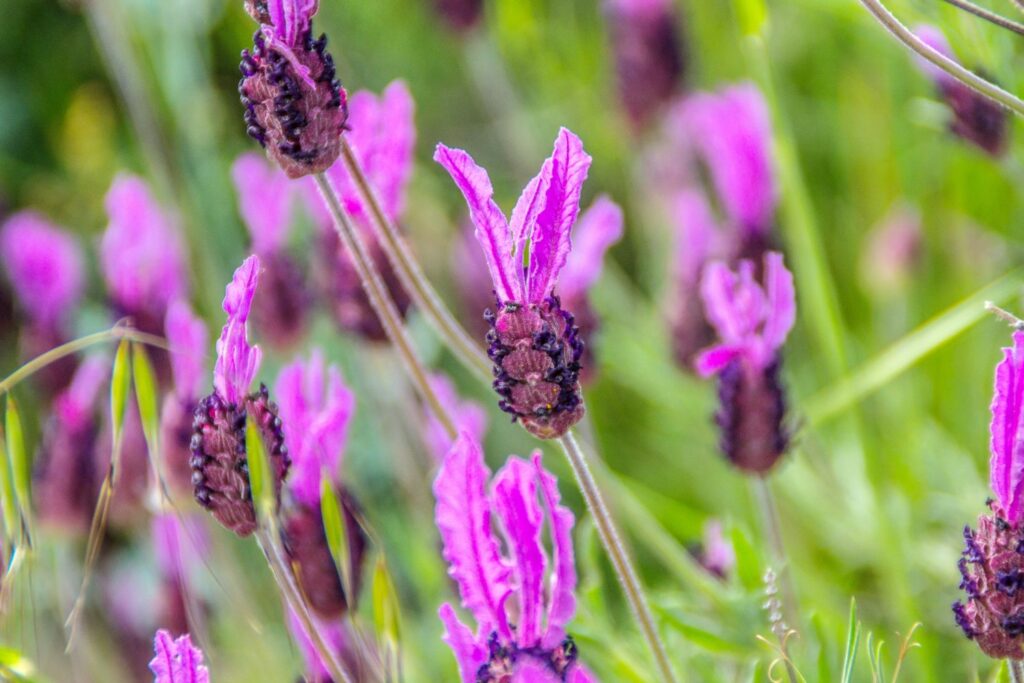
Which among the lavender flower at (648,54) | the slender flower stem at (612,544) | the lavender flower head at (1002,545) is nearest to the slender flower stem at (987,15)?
the lavender flower head at (1002,545)

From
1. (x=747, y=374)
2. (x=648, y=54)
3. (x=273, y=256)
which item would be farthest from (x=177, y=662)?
(x=648, y=54)

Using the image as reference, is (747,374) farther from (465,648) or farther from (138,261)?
(138,261)

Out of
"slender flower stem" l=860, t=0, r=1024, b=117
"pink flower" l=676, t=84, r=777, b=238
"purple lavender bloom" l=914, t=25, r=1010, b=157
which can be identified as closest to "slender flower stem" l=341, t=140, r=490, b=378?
"slender flower stem" l=860, t=0, r=1024, b=117

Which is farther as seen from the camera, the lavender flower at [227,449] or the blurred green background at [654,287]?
the blurred green background at [654,287]

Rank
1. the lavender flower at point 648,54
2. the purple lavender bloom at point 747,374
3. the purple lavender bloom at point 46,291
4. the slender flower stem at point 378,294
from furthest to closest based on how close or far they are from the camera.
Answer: the lavender flower at point 648,54 → the purple lavender bloom at point 46,291 → the purple lavender bloom at point 747,374 → the slender flower stem at point 378,294

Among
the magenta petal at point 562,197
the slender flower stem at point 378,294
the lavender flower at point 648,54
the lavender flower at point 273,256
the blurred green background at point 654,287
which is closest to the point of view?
the magenta petal at point 562,197

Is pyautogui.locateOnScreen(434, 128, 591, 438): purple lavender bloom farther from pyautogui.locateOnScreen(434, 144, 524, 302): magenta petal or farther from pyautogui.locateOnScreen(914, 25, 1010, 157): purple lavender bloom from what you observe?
pyautogui.locateOnScreen(914, 25, 1010, 157): purple lavender bloom

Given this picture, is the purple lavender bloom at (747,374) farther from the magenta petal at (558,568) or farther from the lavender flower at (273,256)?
the lavender flower at (273,256)

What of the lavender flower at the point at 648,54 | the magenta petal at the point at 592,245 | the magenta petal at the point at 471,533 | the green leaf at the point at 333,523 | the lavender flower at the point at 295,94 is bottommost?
the magenta petal at the point at 471,533
